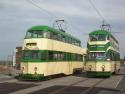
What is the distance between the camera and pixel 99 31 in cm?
3478

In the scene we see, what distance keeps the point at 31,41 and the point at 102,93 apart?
11.1m

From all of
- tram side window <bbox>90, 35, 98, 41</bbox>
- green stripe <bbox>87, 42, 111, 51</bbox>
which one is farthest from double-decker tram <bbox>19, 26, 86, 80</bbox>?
tram side window <bbox>90, 35, 98, 41</bbox>

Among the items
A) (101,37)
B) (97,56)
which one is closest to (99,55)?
(97,56)

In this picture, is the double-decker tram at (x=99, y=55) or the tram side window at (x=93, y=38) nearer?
the double-decker tram at (x=99, y=55)

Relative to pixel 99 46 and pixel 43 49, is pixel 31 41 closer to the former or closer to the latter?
pixel 43 49

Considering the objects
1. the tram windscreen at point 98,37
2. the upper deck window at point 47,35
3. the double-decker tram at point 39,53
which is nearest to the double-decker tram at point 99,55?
the tram windscreen at point 98,37

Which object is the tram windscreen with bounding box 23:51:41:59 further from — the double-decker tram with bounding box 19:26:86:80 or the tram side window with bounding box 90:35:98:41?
the tram side window with bounding box 90:35:98:41

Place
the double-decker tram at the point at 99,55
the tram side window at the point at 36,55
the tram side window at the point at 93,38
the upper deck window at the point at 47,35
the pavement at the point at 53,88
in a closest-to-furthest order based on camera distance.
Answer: the pavement at the point at 53,88 → the tram side window at the point at 36,55 → the upper deck window at the point at 47,35 → the double-decker tram at the point at 99,55 → the tram side window at the point at 93,38

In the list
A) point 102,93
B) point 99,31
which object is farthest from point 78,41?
point 102,93

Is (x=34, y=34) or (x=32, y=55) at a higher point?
(x=34, y=34)

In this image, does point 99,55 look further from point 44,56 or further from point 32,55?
point 32,55

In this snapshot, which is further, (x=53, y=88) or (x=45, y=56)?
(x=45, y=56)

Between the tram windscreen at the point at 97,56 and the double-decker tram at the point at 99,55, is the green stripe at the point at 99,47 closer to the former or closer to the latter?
the double-decker tram at the point at 99,55

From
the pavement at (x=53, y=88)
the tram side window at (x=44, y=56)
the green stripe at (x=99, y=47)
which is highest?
the green stripe at (x=99, y=47)
